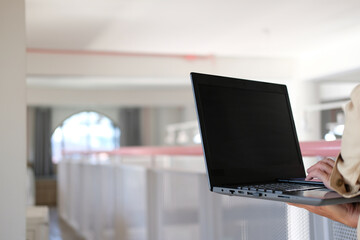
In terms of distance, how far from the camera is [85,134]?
14352mm

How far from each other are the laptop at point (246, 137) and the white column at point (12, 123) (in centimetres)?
154

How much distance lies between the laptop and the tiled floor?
4.85 metres

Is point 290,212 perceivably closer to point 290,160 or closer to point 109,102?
point 290,160

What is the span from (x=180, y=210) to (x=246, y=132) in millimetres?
1241


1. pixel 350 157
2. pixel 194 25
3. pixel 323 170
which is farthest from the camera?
pixel 194 25

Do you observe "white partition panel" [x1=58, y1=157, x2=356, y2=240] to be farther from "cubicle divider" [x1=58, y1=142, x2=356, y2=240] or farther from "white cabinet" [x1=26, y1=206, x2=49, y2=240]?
"white cabinet" [x1=26, y1=206, x2=49, y2=240]

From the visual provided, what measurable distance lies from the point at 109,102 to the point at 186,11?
22.9ft

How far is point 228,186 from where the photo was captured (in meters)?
0.95

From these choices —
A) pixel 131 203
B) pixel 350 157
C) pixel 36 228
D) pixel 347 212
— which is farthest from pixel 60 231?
pixel 350 157

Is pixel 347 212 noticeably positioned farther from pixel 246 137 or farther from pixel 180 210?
pixel 180 210

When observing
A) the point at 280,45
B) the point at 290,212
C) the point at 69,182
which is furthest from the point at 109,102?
the point at 290,212

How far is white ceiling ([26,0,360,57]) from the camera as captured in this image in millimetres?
5070

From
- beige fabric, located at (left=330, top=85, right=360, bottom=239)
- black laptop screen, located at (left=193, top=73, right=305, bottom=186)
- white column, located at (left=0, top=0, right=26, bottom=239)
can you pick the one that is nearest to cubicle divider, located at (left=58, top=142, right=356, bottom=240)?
black laptop screen, located at (left=193, top=73, right=305, bottom=186)

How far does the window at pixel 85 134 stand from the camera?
14.1m
